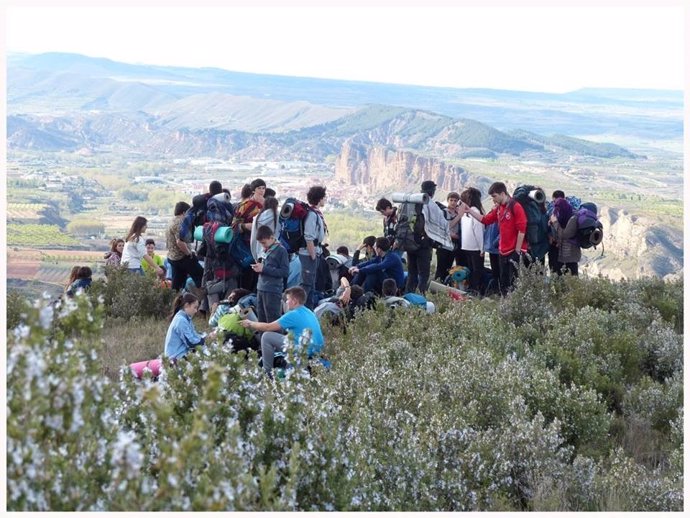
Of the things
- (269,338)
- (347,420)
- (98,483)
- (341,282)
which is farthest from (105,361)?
(98,483)

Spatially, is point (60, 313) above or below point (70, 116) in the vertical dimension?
above

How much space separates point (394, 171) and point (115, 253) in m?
61.9

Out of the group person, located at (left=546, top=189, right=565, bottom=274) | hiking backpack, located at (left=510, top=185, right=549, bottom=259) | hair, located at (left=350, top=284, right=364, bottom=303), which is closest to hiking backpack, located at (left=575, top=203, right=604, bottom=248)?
person, located at (left=546, top=189, right=565, bottom=274)

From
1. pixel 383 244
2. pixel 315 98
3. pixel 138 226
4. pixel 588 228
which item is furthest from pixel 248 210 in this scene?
pixel 315 98

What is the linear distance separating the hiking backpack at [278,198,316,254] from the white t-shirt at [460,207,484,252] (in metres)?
2.59

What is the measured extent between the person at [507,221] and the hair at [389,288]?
5.10 feet

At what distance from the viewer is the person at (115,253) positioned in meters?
14.6

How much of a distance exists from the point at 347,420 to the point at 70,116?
125149 millimetres

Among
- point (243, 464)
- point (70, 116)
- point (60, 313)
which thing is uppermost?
point (60, 313)

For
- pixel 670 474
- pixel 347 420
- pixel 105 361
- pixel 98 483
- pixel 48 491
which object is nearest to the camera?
pixel 48 491

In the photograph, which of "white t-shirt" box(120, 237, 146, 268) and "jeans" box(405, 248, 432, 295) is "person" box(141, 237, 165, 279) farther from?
"jeans" box(405, 248, 432, 295)

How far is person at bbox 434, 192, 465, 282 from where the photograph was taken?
1362 centimetres

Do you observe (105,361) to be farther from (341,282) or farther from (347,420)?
(347,420)

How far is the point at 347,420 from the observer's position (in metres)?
7.31
